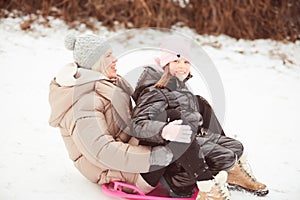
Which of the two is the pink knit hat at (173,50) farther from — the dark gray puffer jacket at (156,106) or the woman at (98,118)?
the woman at (98,118)

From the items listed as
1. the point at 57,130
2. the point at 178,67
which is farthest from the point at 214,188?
the point at 57,130

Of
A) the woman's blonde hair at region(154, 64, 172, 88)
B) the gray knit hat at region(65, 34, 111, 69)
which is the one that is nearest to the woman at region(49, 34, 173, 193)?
the gray knit hat at region(65, 34, 111, 69)

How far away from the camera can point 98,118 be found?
2441mm

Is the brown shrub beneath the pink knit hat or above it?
beneath

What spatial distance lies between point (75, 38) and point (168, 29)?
2.41m

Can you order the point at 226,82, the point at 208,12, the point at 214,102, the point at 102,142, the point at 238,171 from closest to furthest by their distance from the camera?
1. the point at 102,142
2. the point at 238,171
3. the point at 214,102
4. the point at 226,82
5. the point at 208,12

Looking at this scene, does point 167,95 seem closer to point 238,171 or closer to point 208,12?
point 238,171

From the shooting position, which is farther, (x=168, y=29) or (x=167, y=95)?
(x=168, y=29)

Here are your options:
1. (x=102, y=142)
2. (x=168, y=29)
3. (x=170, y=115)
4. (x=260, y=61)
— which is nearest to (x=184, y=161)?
(x=170, y=115)

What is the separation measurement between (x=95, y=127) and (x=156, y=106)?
29 cm

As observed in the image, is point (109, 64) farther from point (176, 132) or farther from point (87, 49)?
point (176, 132)

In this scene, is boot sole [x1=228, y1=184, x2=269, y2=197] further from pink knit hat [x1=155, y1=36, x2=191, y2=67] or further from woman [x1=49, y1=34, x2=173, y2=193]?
pink knit hat [x1=155, y1=36, x2=191, y2=67]

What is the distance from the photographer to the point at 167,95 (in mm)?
2500

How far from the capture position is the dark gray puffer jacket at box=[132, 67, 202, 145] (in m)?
2.41
